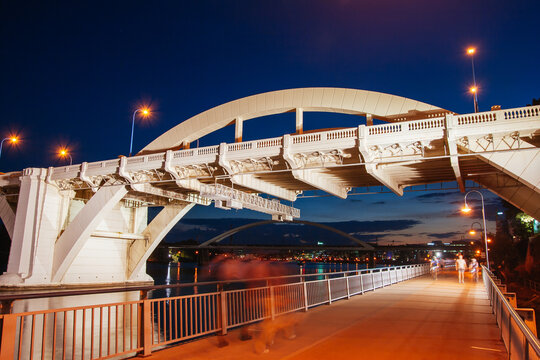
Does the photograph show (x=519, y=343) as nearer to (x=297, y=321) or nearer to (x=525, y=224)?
(x=297, y=321)

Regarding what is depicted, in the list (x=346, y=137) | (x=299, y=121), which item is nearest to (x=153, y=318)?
(x=346, y=137)

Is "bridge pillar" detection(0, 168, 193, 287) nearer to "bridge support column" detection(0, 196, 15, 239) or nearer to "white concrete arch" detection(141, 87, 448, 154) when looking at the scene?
"bridge support column" detection(0, 196, 15, 239)

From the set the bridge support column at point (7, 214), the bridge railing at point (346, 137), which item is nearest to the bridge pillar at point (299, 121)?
the bridge railing at point (346, 137)

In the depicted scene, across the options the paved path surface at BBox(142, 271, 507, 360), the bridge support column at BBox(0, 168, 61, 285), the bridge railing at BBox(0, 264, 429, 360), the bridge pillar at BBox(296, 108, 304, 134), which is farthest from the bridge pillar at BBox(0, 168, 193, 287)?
the paved path surface at BBox(142, 271, 507, 360)

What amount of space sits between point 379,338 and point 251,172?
1644 cm

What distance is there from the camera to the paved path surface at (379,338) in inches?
290

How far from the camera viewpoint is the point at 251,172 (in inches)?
957

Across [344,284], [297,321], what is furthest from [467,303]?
[297,321]

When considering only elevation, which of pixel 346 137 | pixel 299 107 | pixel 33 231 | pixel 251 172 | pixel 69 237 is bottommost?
pixel 69 237

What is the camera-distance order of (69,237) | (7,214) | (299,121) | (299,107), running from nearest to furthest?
(299,121) < (299,107) < (69,237) < (7,214)

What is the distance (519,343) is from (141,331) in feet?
20.2

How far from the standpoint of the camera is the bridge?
1934 centimetres

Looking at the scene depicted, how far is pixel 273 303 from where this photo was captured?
10.9 meters

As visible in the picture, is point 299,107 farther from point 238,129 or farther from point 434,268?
point 434,268
